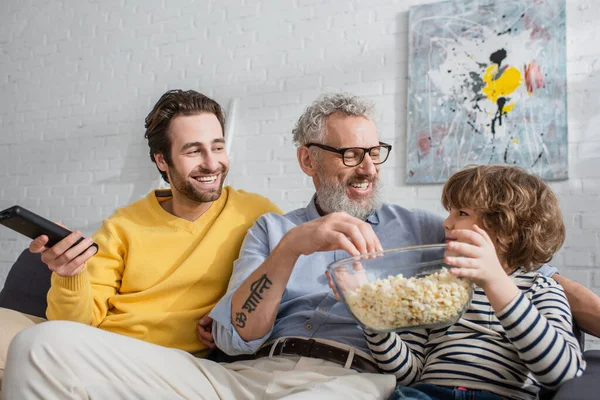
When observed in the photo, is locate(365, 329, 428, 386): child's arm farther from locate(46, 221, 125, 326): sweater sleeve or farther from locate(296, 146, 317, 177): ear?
locate(46, 221, 125, 326): sweater sleeve

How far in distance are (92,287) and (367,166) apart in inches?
36.3

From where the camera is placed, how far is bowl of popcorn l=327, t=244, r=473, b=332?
100 centimetres

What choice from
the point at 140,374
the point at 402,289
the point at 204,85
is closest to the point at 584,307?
the point at 402,289

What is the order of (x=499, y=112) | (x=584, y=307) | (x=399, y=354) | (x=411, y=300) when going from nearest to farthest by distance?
(x=411, y=300)
(x=399, y=354)
(x=584, y=307)
(x=499, y=112)

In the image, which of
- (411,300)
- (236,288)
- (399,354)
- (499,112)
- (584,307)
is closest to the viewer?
(411,300)

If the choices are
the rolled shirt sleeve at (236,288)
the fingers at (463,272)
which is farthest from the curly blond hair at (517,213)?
the rolled shirt sleeve at (236,288)

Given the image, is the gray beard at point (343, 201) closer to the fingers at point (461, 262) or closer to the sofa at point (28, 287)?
the fingers at point (461, 262)

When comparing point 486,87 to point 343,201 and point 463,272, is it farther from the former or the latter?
point 463,272

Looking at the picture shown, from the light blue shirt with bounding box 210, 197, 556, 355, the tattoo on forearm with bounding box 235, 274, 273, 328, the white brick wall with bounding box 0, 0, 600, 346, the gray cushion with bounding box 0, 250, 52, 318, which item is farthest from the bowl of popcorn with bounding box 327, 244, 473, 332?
the white brick wall with bounding box 0, 0, 600, 346

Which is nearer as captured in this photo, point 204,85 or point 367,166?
point 367,166

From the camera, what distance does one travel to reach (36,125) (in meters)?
4.14

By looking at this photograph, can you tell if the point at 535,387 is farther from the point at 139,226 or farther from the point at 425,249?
the point at 139,226

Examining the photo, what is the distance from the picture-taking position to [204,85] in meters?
3.59

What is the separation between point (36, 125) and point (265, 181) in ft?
6.44
